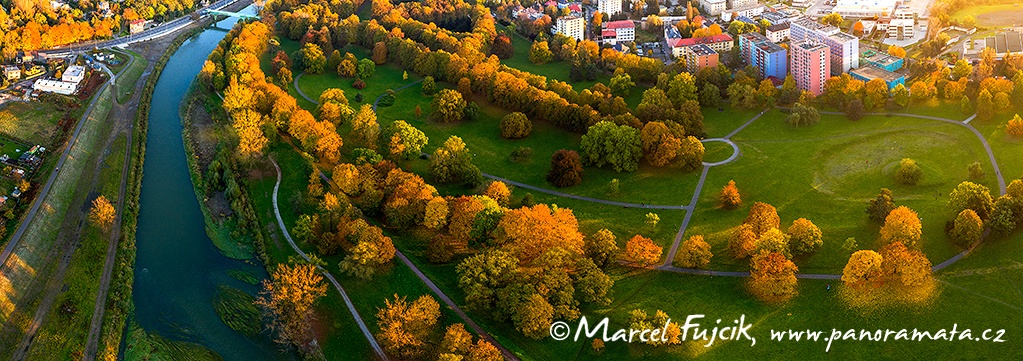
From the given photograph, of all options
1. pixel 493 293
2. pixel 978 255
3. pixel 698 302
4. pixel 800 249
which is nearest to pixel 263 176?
pixel 493 293

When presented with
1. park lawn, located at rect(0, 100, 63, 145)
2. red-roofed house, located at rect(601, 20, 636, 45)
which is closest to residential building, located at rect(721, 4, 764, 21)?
red-roofed house, located at rect(601, 20, 636, 45)

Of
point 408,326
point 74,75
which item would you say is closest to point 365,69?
point 74,75

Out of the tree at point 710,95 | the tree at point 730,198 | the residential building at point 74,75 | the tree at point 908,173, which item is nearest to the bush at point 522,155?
the tree at point 730,198

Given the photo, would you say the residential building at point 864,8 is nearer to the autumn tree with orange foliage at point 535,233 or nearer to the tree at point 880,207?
the tree at point 880,207

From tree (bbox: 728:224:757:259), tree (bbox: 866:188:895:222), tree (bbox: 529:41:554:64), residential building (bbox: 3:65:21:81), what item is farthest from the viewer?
tree (bbox: 529:41:554:64)

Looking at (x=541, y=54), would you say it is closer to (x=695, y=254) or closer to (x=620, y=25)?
(x=620, y=25)

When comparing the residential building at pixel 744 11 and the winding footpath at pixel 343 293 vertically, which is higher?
the residential building at pixel 744 11

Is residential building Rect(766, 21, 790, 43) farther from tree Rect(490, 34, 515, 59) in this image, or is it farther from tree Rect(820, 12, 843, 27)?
tree Rect(490, 34, 515, 59)
